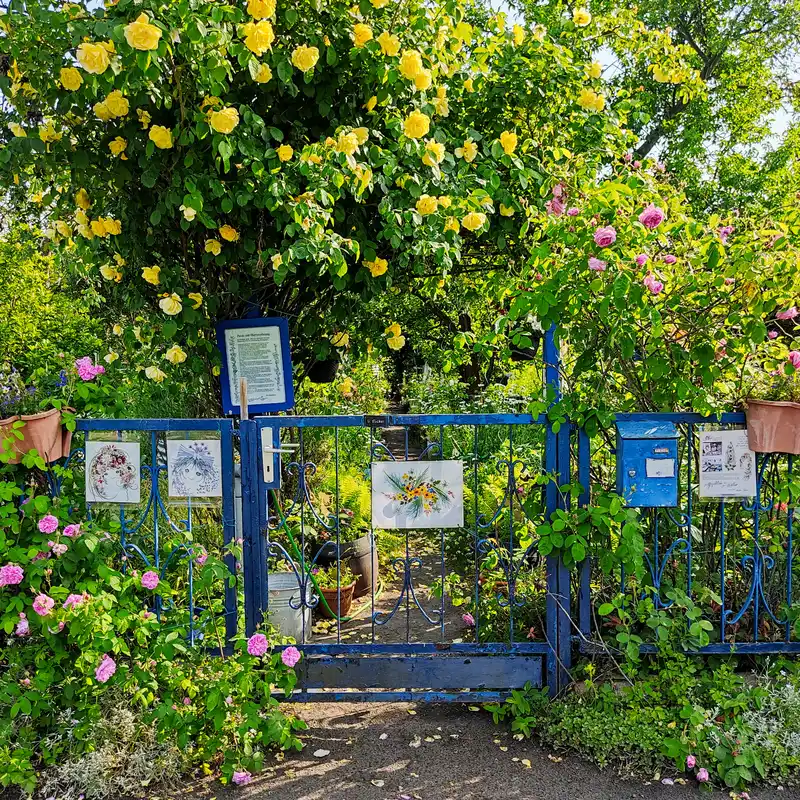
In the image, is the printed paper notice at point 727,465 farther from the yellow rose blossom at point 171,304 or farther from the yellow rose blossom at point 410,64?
the yellow rose blossom at point 171,304

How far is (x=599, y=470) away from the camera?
11.9ft

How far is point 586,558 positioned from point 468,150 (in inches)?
85.0

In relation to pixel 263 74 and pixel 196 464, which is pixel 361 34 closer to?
pixel 263 74

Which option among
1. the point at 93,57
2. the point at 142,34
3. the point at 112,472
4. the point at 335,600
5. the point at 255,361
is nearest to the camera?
the point at 142,34

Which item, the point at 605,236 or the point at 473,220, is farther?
the point at 473,220

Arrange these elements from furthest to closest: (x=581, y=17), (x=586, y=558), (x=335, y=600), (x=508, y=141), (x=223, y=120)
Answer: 1. (x=335, y=600)
2. (x=581, y=17)
3. (x=508, y=141)
4. (x=586, y=558)
5. (x=223, y=120)

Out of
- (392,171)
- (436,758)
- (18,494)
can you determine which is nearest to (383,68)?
(392,171)

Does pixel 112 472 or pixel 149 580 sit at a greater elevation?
pixel 112 472

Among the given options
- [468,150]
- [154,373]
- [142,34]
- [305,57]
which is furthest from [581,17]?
[154,373]

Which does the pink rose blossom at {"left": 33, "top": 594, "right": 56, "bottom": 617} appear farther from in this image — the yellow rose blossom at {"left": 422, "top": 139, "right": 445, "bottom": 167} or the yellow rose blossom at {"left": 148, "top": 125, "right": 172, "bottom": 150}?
the yellow rose blossom at {"left": 422, "top": 139, "right": 445, "bottom": 167}

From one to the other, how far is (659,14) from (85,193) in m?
12.3

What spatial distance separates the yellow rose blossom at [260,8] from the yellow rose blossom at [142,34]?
1.49ft

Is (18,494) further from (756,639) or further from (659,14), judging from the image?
(659,14)

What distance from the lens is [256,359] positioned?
400 cm
